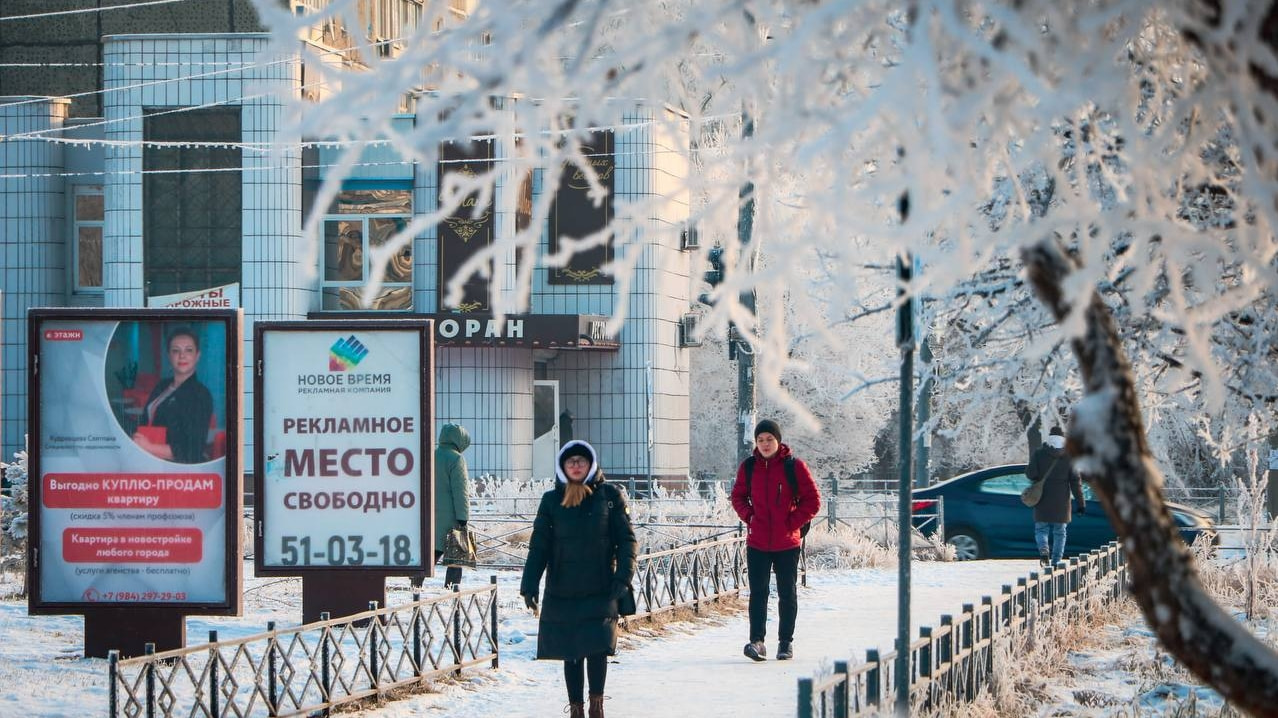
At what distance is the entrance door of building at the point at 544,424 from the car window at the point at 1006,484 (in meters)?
13.8

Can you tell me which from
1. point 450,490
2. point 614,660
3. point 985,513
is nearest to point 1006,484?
point 985,513

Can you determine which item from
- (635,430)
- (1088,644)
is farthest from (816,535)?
(635,430)

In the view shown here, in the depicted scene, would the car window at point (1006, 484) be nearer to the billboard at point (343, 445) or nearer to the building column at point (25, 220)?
the billboard at point (343, 445)

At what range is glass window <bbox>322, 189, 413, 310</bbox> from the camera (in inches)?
1320

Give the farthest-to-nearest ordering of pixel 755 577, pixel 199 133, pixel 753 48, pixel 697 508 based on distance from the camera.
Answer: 1. pixel 199 133
2. pixel 697 508
3. pixel 755 577
4. pixel 753 48

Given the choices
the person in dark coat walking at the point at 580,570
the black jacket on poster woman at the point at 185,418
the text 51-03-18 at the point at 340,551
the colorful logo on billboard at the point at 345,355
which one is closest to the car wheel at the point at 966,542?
the text 51-03-18 at the point at 340,551

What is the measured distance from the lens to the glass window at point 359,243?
3353 centimetres

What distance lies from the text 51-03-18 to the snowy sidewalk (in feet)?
3.92

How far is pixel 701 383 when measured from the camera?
4588cm

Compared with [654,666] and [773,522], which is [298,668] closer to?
[654,666]

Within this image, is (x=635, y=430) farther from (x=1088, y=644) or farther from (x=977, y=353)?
(x=977, y=353)

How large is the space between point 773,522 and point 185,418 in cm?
422

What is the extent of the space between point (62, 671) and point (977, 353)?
6.40m

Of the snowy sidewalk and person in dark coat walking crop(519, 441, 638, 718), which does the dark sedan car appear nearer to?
the snowy sidewalk
